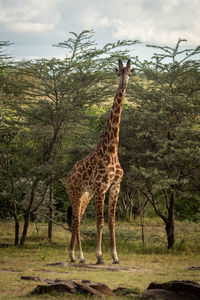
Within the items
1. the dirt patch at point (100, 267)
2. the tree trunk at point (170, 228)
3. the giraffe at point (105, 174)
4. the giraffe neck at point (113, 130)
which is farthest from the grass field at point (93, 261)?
the giraffe neck at point (113, 130)

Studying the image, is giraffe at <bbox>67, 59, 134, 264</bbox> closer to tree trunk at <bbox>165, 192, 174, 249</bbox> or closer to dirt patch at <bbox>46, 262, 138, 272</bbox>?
dirt patch at <bbox>46, 262, 138, 272</bbox>

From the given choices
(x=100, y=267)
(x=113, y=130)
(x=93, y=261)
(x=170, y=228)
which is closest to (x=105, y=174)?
(x=113, y=130)

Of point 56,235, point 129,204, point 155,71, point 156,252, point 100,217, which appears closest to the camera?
point 100,217

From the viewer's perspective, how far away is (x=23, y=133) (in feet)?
48.5

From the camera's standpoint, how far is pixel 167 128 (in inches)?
544

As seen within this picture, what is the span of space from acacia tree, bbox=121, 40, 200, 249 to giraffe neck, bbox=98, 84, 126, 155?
5.63 feet

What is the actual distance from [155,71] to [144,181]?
129 inches

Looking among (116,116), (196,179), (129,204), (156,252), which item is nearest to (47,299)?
(116,116)

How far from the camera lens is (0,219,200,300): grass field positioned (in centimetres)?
823

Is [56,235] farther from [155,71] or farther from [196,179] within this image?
[155,71]

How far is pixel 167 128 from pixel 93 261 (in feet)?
14.7

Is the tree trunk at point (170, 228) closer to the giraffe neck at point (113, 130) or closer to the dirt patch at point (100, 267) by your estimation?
the giraffe neck at point (113, 130)

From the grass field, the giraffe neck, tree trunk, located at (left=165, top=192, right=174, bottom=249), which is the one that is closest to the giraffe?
the giraffe neck

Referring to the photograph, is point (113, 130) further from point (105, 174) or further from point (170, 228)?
point (170, 228)
